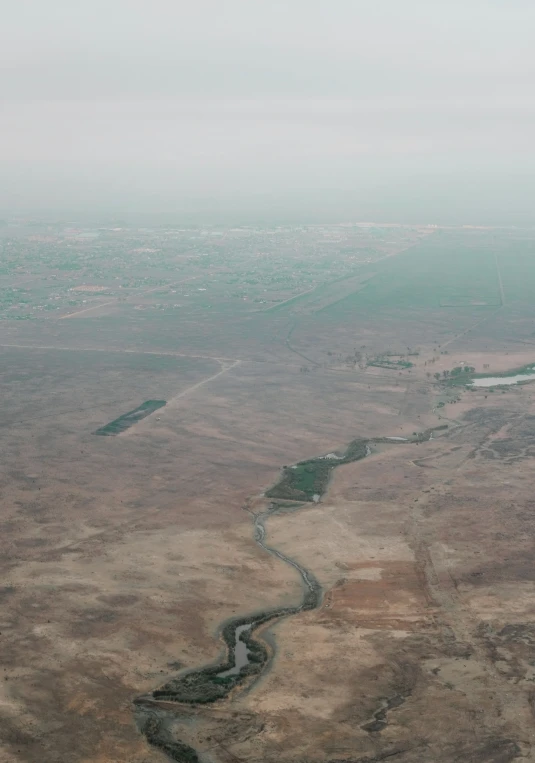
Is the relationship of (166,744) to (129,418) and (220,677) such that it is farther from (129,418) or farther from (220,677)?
(129,418)

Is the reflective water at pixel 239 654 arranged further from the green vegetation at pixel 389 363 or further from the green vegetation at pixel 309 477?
the green vegetation at pixel 389 363

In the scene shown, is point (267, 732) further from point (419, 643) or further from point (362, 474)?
point (362, 474)

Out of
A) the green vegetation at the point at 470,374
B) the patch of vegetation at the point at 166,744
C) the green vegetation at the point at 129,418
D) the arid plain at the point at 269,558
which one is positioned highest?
the green vegetation at the point at 470,374

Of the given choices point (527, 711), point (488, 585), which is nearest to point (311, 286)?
point (488, 585)

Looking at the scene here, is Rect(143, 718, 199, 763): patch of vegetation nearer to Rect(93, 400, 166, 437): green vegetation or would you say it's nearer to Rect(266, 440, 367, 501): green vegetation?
Rect(266, 440, 367, 501): green vegetation

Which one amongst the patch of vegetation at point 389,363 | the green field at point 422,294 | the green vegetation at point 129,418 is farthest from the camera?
the green field at point 422,294

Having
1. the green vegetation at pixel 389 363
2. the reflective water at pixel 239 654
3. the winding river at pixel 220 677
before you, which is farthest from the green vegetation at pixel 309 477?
the green vegetation at pixel 389 363

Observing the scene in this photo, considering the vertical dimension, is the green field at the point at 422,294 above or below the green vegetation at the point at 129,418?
above
